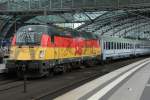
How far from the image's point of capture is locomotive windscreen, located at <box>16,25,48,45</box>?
23.0 m

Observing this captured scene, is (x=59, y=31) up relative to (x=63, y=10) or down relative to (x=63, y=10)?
down

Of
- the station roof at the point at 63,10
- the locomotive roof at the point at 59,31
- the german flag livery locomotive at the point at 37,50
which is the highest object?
the station roof at the point at 63,10

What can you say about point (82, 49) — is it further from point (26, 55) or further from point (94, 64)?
point (26, 55)

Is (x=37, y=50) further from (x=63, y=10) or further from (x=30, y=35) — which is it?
(x=63, y=10)

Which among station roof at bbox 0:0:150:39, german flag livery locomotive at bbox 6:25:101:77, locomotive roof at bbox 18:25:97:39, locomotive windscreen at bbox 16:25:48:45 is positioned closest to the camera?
german flag livery locomotive at bbox 6:25:101:77

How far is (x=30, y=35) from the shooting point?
76.0ft

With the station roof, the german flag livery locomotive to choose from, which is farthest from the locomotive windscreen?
the station roof

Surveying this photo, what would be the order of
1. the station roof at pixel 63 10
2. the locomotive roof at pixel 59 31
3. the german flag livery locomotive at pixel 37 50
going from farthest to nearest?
the station roof at pixel 63 10 → the locomotive roof at pixel 59 31 → the german flag livery locomotive at pixel 37 50

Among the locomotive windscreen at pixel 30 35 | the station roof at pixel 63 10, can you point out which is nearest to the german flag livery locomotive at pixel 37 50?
the locomotive windscreen at pixel 30 35

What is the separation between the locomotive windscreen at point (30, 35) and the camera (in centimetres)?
2297

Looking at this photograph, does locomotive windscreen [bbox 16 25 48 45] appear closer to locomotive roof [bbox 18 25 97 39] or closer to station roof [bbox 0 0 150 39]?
locomotive roof [bbox 18 25 97 39]

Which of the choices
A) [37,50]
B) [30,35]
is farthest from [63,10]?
[37,50]

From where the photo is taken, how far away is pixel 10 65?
22.5 metres

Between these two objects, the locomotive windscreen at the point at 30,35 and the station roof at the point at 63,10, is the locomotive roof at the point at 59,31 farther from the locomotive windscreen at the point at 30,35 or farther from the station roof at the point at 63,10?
the station roof at the point at 63,10
